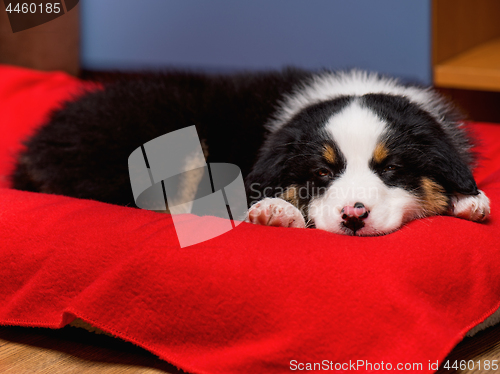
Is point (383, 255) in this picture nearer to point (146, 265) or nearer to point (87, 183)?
point (146, 265)

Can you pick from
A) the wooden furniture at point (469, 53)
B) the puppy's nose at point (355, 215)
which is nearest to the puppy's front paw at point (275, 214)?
the puppy's nose at point (355, 215)

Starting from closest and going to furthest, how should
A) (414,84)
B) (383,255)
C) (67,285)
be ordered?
(383,255) < (67,285) < (414,84)

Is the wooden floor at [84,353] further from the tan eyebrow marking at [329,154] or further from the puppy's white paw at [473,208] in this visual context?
the tan eyebrow marking at [329,154]

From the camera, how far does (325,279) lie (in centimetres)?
145

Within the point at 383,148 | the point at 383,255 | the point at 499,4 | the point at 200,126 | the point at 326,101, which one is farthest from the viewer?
the point at 499,4

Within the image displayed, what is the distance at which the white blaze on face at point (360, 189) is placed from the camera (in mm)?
1715

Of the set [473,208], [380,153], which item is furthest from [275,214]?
[473,208]

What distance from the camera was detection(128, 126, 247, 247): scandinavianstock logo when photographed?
7.13 feet

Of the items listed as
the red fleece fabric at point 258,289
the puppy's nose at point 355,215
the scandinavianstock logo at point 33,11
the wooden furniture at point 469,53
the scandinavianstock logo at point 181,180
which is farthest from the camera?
the scandinavianstock logo at point 33,11

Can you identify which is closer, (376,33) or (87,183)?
(87,183)

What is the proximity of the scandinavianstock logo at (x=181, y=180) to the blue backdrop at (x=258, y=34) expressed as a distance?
1.27 m

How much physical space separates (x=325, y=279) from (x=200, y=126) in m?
1.11

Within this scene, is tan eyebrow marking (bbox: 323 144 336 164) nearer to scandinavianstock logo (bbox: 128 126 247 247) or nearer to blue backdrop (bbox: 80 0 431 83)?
scandinavianstock logo (bbox: 128 126 247 247)

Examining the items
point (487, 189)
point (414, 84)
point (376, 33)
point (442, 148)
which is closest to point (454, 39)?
point (376, 33)
